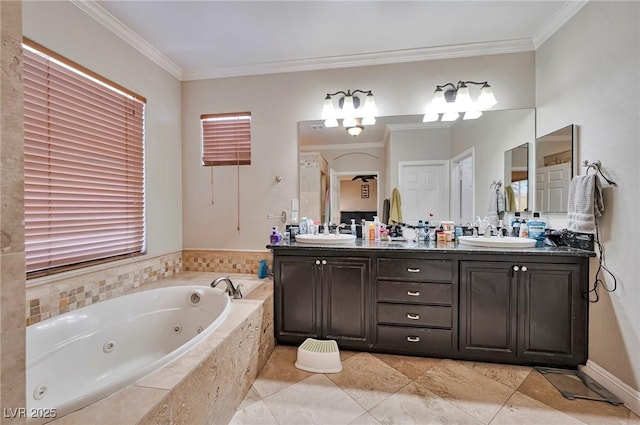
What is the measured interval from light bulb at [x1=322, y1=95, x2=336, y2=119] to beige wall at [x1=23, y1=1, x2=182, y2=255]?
5.11 feet

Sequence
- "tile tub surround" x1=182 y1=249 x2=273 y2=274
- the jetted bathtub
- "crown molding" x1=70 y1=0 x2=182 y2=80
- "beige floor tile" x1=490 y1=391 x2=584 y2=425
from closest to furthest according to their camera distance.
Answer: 1. the jetted bathtub
2. "beige floor tile" x1=490 y1=391 x2=584 y2=425
3. "crown molding" x1=70 y1=0 x2=182 y2=80
4. "tile tub surround" x1=182 y1=249 x2=273 y2=274

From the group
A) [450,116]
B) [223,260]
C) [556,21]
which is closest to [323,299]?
[223,260]

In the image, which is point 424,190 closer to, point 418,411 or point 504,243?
point 504,243

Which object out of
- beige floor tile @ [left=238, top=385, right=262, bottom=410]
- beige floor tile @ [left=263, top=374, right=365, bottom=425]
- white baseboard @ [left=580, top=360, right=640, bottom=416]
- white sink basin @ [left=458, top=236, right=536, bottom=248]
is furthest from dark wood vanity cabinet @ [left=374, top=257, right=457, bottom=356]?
beige floor tile @ [left=238, top=385, right=262, bottom=410]

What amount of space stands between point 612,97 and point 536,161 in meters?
0.72

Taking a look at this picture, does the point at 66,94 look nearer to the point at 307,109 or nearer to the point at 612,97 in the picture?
the point at 307,109

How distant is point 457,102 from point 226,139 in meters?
2.29

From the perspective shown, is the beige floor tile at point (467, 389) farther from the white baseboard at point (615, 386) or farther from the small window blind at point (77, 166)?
the small window blind at point (77, 166)

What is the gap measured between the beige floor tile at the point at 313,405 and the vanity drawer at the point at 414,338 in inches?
22.2

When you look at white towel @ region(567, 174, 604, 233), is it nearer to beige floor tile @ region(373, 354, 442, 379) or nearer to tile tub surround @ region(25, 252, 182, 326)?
beige floor tile @ region(373, 354, 442, 379)

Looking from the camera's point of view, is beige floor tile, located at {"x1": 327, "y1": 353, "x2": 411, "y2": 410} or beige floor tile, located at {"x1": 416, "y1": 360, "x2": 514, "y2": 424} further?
beige floor tile, located at {"x1": 327, "y1": 353, "x2": 411, "y2": 410}

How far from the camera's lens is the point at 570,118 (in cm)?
212

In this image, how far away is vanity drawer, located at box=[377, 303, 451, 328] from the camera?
7.04 feet

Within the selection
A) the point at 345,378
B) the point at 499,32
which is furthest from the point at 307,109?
the point at 345,378
